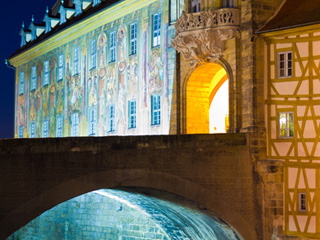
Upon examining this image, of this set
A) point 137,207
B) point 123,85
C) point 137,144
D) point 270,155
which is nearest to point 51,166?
point 137,144

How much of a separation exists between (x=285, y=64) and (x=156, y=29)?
8.15 m

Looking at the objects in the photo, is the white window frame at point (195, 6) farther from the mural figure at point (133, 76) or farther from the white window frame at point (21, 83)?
the white window frame at point (21, 83)

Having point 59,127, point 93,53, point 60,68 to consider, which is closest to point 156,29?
point 93,53

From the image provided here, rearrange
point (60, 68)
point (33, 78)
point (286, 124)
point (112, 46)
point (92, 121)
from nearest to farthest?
point (286, 124), point (112, 46), point (92, 121), point (60, 68), point (33, 78)

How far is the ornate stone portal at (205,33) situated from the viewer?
24938mm

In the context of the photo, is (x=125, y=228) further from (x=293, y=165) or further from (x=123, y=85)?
(x=293, y=165)

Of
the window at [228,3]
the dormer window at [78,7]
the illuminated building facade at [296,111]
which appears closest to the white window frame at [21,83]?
the dormer window at [78,7]

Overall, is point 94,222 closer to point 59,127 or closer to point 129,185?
point 59,127

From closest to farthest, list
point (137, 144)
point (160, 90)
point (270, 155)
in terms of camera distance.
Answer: point (137, 144), point (270, 155), point (160, 90)

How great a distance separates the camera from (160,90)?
29547mm

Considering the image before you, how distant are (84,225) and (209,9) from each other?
1230cm

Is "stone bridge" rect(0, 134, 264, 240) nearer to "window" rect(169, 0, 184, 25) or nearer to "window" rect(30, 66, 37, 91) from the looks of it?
"window" rect(169, 0, 184, 25)

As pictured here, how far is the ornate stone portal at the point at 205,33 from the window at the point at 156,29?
4.02 m

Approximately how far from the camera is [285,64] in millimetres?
23656
